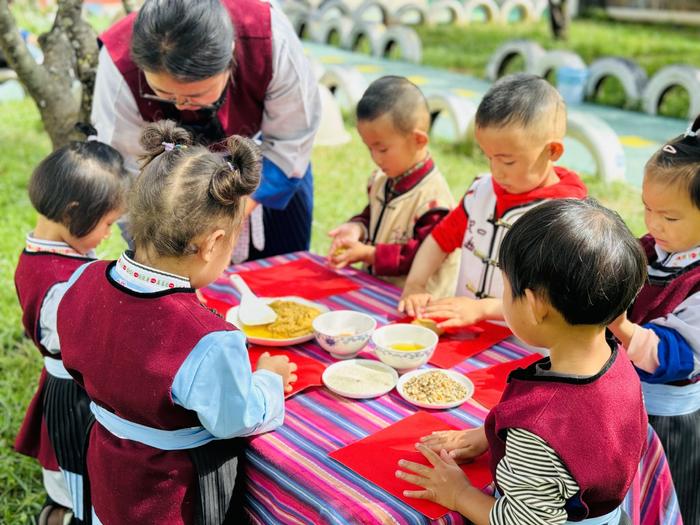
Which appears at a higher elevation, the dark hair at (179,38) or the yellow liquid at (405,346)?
the dark hair at (179,38)

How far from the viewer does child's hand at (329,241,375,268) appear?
261cm

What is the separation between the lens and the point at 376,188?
294 centimetres

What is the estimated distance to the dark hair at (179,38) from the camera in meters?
2.04

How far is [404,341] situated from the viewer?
80.4 inches

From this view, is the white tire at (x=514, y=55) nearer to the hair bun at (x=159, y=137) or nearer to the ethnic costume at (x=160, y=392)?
the hair bun at (x=159, y=137)

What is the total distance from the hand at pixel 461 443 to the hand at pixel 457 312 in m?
0.53

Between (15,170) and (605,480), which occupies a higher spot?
(605,480)

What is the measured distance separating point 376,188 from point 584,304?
166 cm

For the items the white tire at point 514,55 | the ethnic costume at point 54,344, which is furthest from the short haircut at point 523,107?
the white tire at point 514,55

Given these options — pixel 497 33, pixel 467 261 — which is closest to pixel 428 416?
pixel 467 261

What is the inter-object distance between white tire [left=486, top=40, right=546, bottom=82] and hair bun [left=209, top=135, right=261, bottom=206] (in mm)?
7941

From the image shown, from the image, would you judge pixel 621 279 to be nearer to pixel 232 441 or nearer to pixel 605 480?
pixel 605 480

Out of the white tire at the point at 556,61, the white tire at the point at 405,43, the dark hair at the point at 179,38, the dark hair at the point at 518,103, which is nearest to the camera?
the dark hair at the point at 179,38

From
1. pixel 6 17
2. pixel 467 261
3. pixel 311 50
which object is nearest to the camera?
pixel 467 261
